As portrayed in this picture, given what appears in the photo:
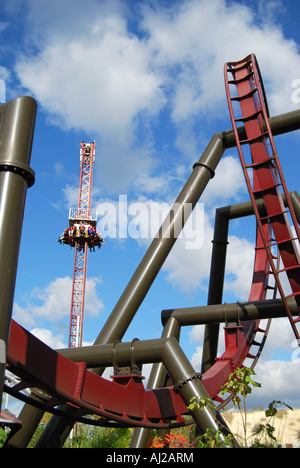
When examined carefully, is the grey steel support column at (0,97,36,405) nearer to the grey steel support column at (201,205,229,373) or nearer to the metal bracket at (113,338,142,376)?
the metal bracket at (113,338,142,376)

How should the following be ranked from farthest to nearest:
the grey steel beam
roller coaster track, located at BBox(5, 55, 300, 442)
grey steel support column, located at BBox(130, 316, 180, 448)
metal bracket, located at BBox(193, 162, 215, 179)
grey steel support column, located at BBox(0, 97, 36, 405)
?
1. metal bracket, located at BBox(193, 162, 215, 179)
2. grey steel support column, located at BBox(130, 316, 180, 448)
3. the grey steel beam
4. roller coaster track, located at BBox(5, 55, 300, 442)
5. grey steel support column, located at BBox(0, 97, 36, 405)

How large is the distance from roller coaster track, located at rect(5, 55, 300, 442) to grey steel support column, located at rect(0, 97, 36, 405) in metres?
1.48

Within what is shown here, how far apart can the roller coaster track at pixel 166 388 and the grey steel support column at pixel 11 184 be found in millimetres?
1482

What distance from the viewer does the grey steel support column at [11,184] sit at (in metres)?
3.37

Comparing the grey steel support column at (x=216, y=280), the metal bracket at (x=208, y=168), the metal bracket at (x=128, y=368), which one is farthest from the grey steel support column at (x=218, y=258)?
the metal bracket at (x=128, y=368)

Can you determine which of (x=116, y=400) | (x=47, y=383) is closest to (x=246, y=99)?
(x=116, y=400)

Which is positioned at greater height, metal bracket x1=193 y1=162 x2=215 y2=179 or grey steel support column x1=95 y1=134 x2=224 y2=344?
metal bracket x1=193 y1=162 x2=215 y2=179

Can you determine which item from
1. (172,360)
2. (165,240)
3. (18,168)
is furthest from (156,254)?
(18,168)

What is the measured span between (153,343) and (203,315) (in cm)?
276

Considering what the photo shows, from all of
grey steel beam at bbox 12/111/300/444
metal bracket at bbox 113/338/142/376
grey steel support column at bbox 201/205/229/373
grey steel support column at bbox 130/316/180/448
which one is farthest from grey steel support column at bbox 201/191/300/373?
metal bracket at bbox 113/338/142/376

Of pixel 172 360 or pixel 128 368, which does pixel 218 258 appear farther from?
pixel 172 360

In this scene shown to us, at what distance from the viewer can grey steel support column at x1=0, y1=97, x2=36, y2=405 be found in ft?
11.1

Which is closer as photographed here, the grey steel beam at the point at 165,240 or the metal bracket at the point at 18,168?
the metal bracket at the point at 18,168

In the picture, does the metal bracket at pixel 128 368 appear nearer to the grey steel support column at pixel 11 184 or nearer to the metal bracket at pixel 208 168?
the grey steel support column at pixel 11 184
